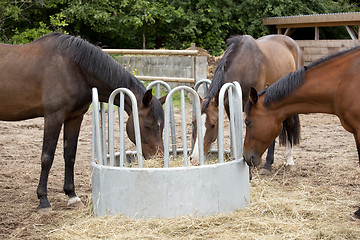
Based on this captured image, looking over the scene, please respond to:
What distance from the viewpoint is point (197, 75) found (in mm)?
10625

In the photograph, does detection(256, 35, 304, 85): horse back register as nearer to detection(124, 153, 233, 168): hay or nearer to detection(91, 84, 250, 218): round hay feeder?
detection(124, 153, 233, 168): hay

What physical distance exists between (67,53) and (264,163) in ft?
9.90

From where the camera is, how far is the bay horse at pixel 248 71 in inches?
181

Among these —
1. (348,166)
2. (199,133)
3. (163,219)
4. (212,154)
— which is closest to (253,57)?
(212,154)

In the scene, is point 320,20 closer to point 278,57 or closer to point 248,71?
point 278,57

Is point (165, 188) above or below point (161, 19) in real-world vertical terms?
below

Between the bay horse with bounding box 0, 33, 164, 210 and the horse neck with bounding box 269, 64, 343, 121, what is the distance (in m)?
1.13

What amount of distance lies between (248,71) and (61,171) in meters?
2.61

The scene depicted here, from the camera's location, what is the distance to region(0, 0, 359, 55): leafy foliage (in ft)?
50.1

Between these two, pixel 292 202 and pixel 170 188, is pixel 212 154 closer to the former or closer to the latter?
pixel 292 202

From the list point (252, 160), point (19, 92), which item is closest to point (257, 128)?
point (252, 160)

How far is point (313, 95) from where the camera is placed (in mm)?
4016

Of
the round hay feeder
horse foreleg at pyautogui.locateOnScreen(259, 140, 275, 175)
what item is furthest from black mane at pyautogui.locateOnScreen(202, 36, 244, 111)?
horse foreleg at pyautogui.locateOnScreen(259, 140, 275, 175)

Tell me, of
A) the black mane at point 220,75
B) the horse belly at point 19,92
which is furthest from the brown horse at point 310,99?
the horse belly at point 19,92
